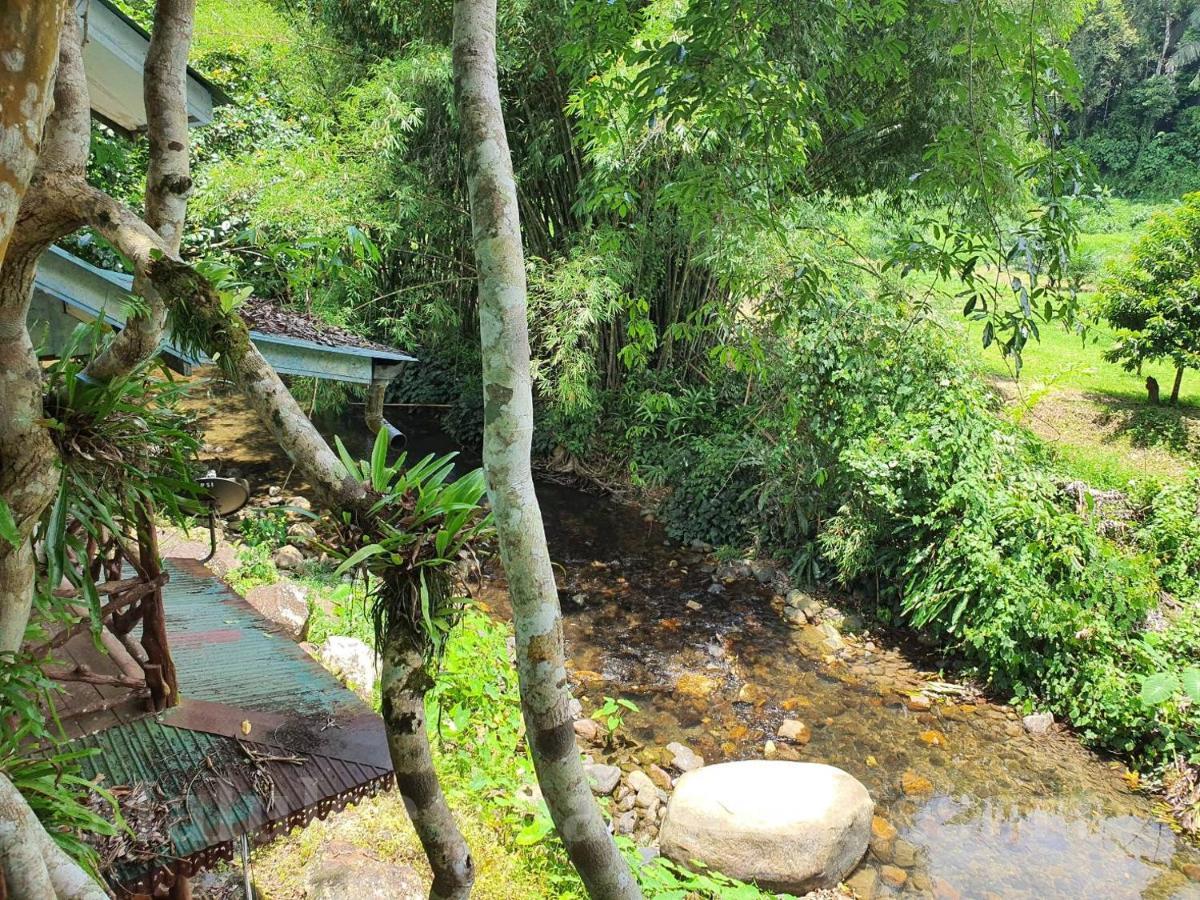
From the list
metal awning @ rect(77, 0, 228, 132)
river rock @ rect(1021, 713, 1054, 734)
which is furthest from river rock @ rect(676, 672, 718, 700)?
→ metal awning @ rect(77, 0, 228, 132)

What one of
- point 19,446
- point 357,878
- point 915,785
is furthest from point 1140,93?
point 19,446

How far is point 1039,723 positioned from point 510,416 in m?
5.10

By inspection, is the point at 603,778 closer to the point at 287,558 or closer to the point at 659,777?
the point at 659,777

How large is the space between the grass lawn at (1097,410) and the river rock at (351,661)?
5.32 m

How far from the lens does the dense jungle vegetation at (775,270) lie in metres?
2.79

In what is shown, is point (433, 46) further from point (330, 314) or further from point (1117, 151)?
point (1117, 151)

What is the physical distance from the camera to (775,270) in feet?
20.6

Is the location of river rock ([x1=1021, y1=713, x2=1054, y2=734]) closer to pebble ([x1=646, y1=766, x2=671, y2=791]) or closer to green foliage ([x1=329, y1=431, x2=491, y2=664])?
pebble ([x1=646, y1=766, x2=671, y2=791])

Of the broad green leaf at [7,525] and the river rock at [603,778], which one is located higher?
the broad green leaf at [7,525]

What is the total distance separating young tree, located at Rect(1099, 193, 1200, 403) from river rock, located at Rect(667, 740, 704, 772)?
758 cm

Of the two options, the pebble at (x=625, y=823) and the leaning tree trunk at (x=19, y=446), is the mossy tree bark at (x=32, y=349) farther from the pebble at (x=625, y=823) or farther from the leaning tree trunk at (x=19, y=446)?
the pebble at (x=625, y=823)

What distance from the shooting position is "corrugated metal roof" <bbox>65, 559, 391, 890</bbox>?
6.72 feet

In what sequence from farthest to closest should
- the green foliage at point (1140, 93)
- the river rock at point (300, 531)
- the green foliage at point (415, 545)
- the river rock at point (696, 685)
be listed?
the green foliage at point (1140, 93)
the river rock at point (300, 531)
the river rock at point (696, 685)
the green foliage at point (415, 545)

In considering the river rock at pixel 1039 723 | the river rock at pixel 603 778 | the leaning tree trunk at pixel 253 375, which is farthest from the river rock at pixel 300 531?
the river rock at pixel 1039 723
